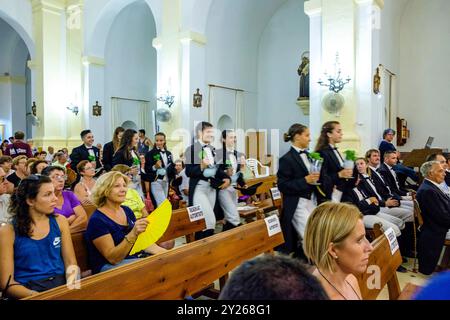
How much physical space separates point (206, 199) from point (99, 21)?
10210mm

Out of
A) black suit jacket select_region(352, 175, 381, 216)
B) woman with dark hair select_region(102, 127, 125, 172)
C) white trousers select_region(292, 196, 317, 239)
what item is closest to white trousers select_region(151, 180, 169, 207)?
woman with dark hair select_region(102, 127, 125, 172)

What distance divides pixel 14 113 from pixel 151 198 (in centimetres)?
1506

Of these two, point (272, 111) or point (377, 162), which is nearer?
point (377, 162)

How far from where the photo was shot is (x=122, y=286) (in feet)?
6.23

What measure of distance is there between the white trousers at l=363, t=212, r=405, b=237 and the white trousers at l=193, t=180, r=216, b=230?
71.4 inches

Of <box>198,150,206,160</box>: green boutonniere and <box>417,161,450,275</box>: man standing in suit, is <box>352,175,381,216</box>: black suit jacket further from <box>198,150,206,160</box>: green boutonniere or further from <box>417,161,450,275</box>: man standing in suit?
<box>198,150,206,160</box>: green boutonniere

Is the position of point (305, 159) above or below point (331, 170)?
above

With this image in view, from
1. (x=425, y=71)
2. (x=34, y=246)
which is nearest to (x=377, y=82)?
(x=425, y=71)

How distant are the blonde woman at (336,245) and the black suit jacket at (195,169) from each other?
2.83 m

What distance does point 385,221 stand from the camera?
4.61 meters

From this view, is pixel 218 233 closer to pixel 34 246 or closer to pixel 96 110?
pixel 34 246

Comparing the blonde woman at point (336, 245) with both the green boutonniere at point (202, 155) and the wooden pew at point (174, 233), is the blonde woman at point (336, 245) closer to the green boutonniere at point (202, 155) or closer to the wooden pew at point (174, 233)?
the wooden pew at point (174, 233)
